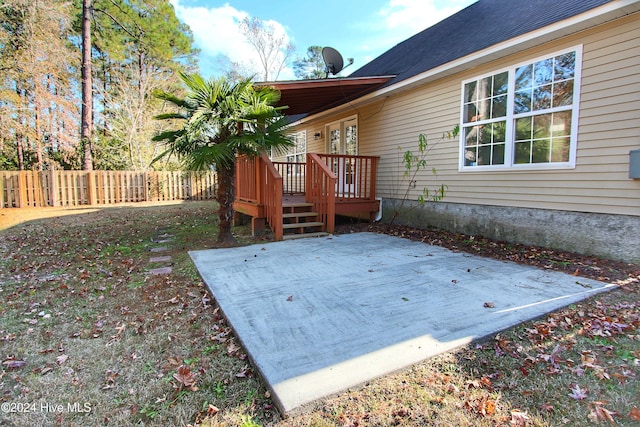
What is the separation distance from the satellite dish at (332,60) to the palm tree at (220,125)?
14.7 ft

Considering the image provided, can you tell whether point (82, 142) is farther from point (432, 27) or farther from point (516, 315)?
point (516, 315)

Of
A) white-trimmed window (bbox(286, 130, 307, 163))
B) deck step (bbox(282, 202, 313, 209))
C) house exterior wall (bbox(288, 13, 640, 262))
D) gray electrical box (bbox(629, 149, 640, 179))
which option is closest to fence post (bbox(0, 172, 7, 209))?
white-trimmed window (bbox(286, 130, 307, 163))

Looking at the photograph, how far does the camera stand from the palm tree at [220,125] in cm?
473

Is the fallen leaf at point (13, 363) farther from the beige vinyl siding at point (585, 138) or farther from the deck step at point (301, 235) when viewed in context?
the beige vinyl siding at point (585, 138)

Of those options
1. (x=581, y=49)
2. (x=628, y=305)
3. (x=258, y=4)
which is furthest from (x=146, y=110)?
(x=628, y=305)

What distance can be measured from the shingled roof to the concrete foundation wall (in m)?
2.73

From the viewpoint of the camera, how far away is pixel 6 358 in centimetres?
232

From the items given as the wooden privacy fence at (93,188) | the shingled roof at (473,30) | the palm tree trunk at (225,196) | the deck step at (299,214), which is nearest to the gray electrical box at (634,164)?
the shingled roof at (473,30)

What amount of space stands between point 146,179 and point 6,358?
1290cm

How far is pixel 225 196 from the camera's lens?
17.8ft

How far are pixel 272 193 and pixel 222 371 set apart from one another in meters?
3.99

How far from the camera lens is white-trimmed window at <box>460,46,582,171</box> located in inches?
185

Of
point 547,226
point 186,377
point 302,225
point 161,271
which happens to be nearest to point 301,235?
point 302,225

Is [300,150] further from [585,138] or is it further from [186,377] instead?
[186,377]
